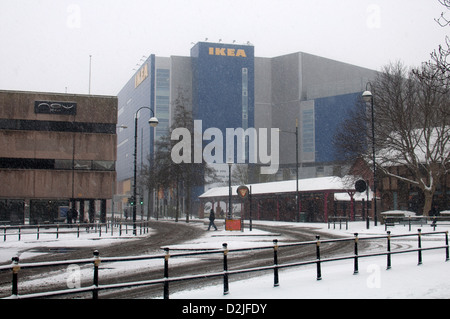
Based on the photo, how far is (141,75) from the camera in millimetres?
141375

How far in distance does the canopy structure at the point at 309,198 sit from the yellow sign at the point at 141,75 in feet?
276

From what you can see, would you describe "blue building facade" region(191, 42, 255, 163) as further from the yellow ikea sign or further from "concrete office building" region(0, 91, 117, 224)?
"concrete office building" region(0, 91, 117, 224)

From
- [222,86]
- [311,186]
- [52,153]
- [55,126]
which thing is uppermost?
[222,86]

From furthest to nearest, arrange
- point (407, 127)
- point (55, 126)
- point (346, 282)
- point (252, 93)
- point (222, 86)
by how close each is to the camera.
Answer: point (252, 93), point (222, 86), point (55, 126), point (407, 127), point (346, 282)

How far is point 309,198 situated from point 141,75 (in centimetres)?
9911

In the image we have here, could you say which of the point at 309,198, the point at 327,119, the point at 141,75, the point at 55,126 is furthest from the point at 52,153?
the point at 141,75

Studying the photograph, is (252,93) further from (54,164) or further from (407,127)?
(407,127)

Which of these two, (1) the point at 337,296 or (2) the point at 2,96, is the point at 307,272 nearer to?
(1) the point at 337,296

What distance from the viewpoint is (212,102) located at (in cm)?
12975

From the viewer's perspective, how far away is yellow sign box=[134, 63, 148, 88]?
136625 millimetres

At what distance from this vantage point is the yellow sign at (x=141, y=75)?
A: 136625 millimetres

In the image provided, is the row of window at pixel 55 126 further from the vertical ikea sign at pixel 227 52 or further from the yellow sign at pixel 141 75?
the yellow sign at pixel 141 75

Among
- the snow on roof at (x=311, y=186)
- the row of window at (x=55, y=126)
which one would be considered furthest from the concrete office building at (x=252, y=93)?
the row of window at (x=55, y=126)

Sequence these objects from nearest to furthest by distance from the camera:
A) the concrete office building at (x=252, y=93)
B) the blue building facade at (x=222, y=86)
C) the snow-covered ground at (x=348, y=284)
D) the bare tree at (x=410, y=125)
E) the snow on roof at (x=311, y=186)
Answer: the snow-covered ground at (x=348, y=284)
the bare tree at (x=410, y=125)
the snow on roof at (x=311, y=186)
the concrete office building at (x=252, y=93)
the blue building facade at (x=222, y=86)
